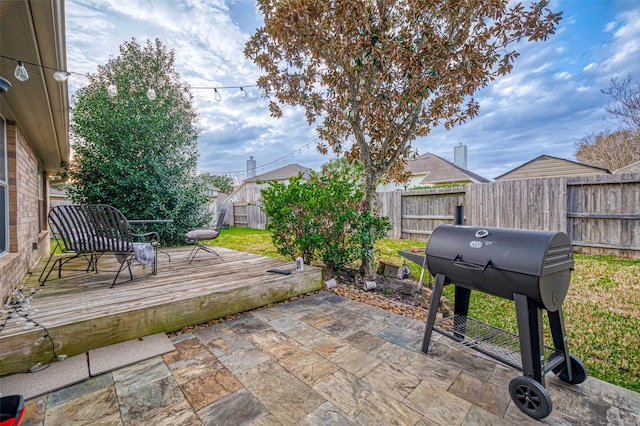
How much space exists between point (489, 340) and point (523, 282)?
804 millimetres

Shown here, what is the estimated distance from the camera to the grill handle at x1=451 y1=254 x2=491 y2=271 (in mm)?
1755

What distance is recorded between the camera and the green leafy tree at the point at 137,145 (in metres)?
7.31

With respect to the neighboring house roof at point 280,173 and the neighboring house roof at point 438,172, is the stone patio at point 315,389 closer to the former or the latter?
the neighboring house roof at point 438,172

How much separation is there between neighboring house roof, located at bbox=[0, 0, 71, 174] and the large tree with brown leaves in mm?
2169

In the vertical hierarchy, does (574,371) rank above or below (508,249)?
below

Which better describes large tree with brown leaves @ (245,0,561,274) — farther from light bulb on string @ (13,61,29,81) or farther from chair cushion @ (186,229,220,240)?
chair cushion @ (186,229,220,240)

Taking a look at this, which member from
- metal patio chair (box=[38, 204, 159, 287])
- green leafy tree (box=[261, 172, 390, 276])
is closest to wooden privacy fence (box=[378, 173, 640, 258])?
green leafy tree (box=[261, 172, 390, 276])

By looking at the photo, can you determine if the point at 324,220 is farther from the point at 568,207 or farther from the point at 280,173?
the point at 280,173

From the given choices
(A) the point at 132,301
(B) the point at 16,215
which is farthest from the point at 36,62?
(A) the point at 132,301

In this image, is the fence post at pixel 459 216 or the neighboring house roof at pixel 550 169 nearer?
the fence post at pixel 459 216

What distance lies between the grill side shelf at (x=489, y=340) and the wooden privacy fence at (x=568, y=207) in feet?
9.59

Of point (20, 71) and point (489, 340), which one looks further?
point (20, 71)

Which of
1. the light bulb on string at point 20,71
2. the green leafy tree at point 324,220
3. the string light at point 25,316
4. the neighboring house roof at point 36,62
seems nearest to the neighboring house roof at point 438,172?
the green leafy tree at point 324,220

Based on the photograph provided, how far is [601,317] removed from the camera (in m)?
2.93
